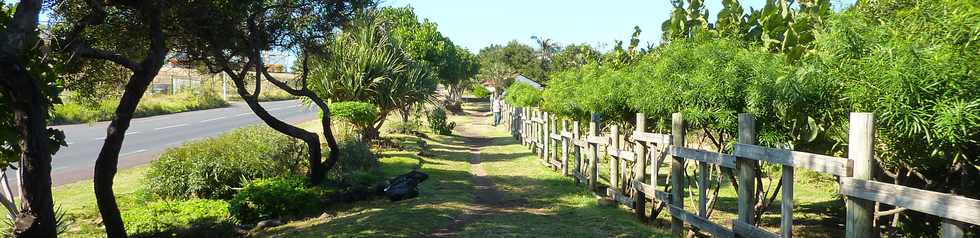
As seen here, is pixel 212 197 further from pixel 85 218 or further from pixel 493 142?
pixel 493 142

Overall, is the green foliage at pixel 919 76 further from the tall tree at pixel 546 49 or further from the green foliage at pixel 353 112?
the tall tree at pixel 546 49

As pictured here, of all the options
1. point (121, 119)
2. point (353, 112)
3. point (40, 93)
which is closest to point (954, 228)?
point (40, 93)

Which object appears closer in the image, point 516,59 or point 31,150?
point 31,150

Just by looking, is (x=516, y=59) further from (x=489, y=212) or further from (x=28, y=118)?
(x=28, y=118)

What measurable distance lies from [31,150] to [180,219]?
4213 mm

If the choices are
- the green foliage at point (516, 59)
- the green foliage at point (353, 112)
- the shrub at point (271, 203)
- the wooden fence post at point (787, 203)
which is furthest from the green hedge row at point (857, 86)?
the green foliage at point (516, 59)

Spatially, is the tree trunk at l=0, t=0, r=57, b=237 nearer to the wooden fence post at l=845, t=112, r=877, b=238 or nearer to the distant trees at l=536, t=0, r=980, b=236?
the wooden fence post at l=845, t=112, r=877, b=238

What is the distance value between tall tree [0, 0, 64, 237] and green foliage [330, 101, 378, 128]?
11960mm

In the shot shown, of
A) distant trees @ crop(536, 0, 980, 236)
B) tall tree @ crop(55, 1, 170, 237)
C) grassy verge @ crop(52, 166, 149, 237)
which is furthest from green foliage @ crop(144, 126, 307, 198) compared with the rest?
distant trees @ crop(536, 0, 980, 236)

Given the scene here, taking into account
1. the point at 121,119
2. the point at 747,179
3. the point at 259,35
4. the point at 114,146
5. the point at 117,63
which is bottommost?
the point at 747,179

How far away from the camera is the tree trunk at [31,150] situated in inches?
235

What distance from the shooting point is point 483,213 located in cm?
1064

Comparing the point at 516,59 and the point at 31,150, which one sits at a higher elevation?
the point at 516,59

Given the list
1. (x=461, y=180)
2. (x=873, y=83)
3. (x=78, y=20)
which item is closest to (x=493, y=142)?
(x=461, y=180)
